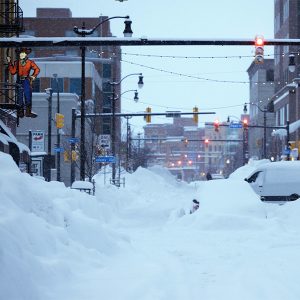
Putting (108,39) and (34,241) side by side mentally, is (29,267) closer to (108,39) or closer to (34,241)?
(34,241)

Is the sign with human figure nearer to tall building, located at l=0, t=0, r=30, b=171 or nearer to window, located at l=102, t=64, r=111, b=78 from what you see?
tall building, located at l=0, t=0, r=30, b=171

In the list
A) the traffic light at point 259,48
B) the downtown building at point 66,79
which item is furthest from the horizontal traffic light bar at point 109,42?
the downtown building at point 66,79

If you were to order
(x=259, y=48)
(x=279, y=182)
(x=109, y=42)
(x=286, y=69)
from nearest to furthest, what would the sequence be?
(x=109, y=42), (x=259, y=48), (x=279, y=182), (x=286, y=69)

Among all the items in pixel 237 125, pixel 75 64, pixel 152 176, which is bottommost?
pixel 152 176

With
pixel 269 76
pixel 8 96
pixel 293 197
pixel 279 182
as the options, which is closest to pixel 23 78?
pixel 8 96

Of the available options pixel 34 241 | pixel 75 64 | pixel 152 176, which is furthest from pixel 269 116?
pixel 34 241

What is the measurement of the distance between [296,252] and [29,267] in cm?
618

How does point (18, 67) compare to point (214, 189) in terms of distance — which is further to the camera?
point (18, 67)

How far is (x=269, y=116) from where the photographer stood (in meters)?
112

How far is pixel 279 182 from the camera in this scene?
27.8 metres

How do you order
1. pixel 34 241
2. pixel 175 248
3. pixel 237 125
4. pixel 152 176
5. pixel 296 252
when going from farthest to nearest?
pixel 152 176 < pixel 237 125 < pixel 175 248 < pixel 296 252 < pixel 34 241

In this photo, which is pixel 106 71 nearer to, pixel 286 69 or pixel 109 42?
pixel 286 69

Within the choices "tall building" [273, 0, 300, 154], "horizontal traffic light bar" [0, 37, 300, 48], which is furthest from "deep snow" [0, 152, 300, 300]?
"tall building" [273, 0, 300, 154]

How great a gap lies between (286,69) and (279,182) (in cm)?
5670
